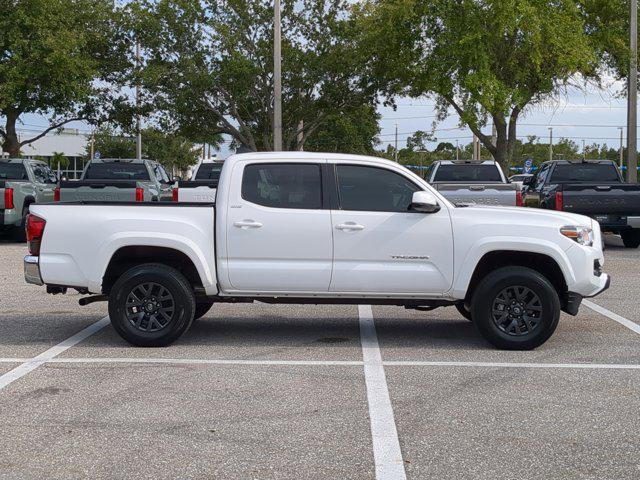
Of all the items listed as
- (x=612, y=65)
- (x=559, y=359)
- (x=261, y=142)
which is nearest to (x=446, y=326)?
(x=559, y=359)

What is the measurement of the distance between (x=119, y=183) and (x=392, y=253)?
425 inches

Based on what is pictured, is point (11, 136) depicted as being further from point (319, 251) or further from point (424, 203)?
point (424, 203)

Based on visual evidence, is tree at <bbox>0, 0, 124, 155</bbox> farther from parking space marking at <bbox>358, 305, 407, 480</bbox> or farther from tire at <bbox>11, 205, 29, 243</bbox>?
parking space marking at <bbox>358, 305, 407, 480</bbox>

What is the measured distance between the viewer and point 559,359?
8.24 metres

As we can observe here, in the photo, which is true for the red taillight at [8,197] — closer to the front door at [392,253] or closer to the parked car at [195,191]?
the parked car at [195,191]

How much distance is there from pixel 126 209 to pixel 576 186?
11.9 m

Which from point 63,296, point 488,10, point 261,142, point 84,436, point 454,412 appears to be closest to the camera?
point 84,436

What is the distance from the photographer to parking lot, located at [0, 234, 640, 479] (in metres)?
5.25

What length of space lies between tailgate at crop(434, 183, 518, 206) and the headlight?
834 centimetres

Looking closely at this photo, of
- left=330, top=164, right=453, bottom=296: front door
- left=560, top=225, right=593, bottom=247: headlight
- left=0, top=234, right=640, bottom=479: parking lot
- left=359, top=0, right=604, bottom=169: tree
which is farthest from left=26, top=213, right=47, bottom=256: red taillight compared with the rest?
left=359, top=0, right=604, bottom=169: tree

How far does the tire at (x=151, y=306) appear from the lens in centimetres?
862

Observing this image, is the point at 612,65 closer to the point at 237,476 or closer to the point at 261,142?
the point at 261,142

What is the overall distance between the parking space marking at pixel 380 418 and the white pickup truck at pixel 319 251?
0.65 m

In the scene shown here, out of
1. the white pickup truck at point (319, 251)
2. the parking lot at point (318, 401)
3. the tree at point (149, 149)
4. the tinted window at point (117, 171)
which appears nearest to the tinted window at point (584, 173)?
the tinted window at point (117, 171)
